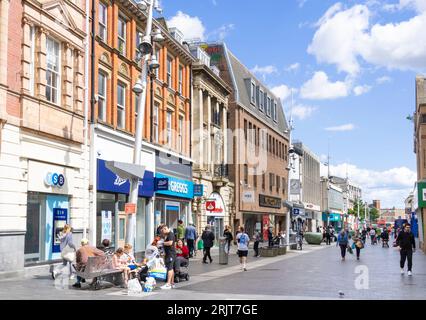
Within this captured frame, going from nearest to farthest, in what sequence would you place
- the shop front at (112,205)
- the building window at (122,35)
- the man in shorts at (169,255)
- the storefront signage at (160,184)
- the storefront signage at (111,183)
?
the man in shorts at (169,255), the storefront signage at (111,183), the shop front at (112,205), the building window at (122,35), the storefront signage at (160,184)

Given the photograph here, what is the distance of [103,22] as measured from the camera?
2545 cm

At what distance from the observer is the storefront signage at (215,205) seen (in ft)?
121

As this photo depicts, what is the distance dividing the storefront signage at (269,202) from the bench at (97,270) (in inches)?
1472

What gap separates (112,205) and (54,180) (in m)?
5.58

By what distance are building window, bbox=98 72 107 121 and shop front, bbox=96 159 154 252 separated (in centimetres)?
216

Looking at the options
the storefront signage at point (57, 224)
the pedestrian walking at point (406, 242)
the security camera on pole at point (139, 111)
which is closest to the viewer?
the security camera on pole at point (139, 111)

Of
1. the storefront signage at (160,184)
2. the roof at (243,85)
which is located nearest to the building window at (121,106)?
the storefront signage at (160,184)

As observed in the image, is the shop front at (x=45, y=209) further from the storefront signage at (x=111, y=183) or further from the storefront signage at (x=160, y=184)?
the storefront signage at (x=160, y=184)

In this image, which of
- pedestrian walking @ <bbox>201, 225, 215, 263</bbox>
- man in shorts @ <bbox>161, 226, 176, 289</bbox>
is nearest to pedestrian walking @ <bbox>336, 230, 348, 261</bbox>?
pedestrian walking @ <bbox>201, 225, 215, 263</bbox>

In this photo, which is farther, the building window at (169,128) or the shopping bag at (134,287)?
the building window at (169,128)

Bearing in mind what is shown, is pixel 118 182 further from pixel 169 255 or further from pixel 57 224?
pixel 169 255

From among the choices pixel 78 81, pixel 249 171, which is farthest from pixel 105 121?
pixel 249 171

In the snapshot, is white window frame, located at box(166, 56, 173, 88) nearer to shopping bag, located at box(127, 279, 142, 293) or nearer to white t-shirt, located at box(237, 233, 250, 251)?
white t-shirt, located at box(237, 233, 250, 251)
